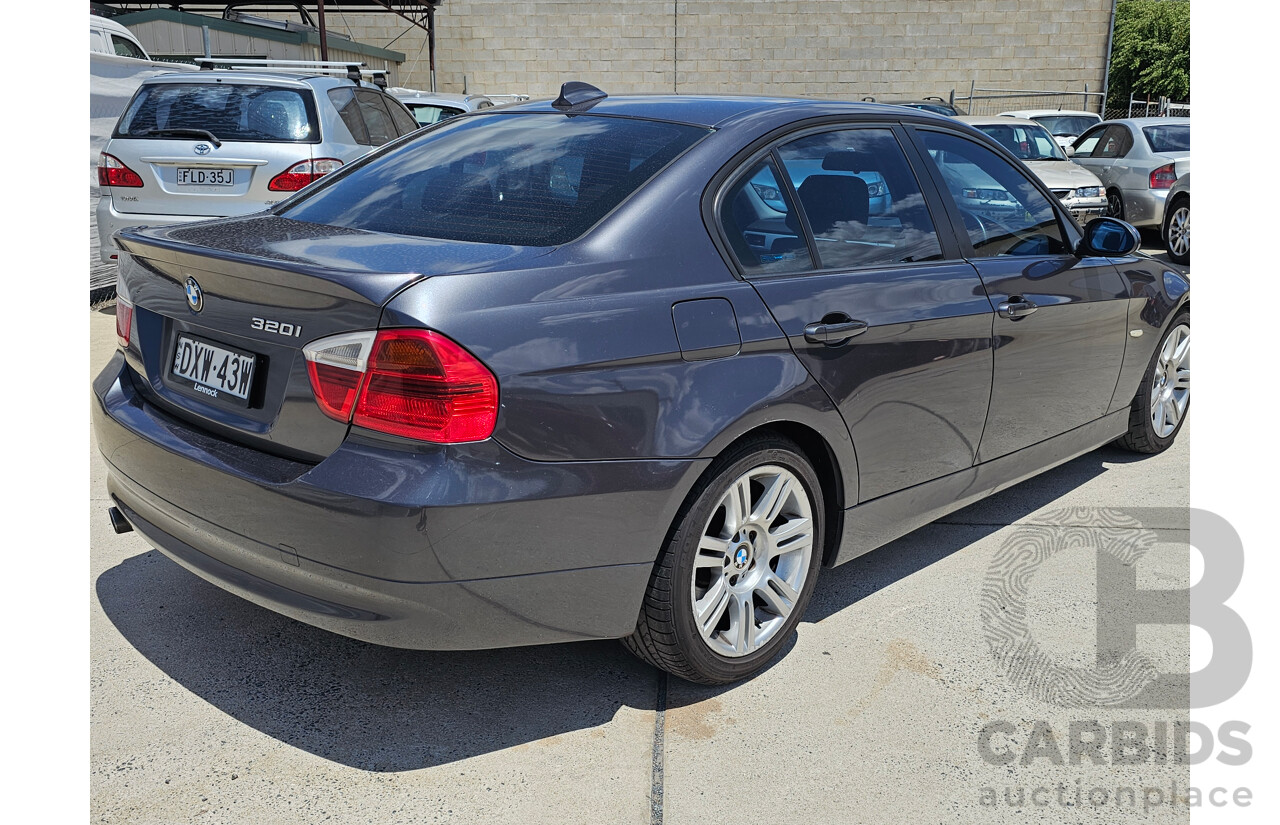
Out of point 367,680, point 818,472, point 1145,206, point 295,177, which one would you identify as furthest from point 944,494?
point 1145,206

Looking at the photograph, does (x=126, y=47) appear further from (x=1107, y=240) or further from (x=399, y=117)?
(x=1107, y=240)

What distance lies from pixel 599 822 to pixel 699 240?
56.6 inches

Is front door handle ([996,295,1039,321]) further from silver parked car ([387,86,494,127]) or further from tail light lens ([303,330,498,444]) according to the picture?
silver parked car ([387,86,494,127])

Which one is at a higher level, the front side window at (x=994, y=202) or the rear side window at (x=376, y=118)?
the rear side window at (x=376, y=118)

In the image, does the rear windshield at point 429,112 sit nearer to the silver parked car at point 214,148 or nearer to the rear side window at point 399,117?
the rear side window at point 399,117

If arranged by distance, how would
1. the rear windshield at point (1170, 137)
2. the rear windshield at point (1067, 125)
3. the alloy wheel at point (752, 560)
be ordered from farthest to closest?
the rear windshield at point (1067, 125) → the rear windshield at point (1170, 137) → the alloy wheel at point (752, 560)

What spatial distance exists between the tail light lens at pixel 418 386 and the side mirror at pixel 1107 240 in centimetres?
275

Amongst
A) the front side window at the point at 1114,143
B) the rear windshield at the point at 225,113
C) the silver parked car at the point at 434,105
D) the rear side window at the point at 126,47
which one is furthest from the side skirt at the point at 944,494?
the rear side window at the point at 126,47

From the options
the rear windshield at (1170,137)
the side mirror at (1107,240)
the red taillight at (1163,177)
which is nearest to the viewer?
the side mirror at (1107,240)

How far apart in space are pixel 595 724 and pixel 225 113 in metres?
6.38

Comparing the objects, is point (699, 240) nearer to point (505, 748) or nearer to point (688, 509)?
point (688, 509)

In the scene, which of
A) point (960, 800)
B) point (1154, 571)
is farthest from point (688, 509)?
point (1154, 571)

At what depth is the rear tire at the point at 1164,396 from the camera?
4.80m

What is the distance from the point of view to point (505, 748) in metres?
2.75
